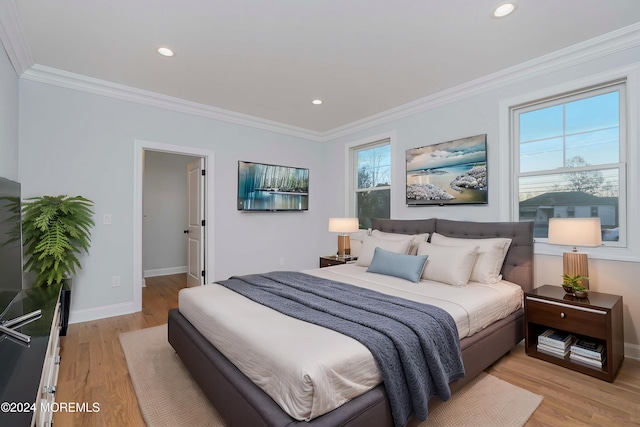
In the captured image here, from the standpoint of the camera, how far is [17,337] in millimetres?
1528

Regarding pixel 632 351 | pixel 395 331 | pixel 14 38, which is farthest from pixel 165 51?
pixel 632 351

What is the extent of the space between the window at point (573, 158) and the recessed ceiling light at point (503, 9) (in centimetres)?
118

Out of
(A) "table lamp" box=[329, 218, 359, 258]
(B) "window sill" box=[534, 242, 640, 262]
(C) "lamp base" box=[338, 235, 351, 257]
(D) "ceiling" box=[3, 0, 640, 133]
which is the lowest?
(C) "lamp base" box=[338, 235, 351, 257]

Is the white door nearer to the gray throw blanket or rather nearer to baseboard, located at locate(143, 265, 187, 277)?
baseboard, located at locate(143, 265, 187, 277)

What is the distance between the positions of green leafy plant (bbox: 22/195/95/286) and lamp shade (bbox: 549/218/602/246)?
13.9 feet

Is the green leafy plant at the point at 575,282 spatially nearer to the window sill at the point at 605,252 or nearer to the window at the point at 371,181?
the window sill at the point at 605,252

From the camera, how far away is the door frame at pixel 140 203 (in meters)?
3.59

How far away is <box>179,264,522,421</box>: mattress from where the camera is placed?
1.26 meters

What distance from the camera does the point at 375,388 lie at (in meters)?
1.45

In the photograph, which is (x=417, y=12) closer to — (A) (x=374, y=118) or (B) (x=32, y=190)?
(A) (x=374, y=118)

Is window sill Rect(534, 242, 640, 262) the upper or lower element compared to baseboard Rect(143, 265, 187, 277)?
upper

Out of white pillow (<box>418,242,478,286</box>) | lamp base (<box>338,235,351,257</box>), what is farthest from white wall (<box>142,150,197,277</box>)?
white pillow (<box>418,242,478,286</box>)

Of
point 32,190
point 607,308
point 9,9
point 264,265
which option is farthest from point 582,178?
point 32,190

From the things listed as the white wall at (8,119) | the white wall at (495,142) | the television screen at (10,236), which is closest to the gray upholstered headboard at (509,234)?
the white wall at (495,142)
